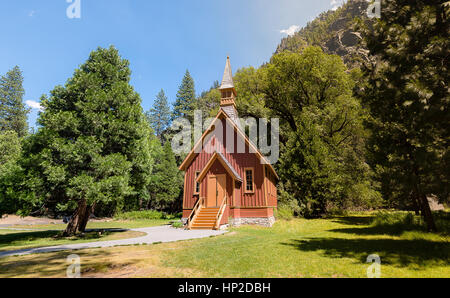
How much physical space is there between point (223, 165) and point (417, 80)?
12555 mm

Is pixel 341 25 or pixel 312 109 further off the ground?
pixel 341 25

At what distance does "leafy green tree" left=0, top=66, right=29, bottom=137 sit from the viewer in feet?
149

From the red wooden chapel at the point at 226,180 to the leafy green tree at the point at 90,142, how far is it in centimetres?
482

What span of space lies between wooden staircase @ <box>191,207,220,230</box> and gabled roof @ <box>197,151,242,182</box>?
2.59 metres

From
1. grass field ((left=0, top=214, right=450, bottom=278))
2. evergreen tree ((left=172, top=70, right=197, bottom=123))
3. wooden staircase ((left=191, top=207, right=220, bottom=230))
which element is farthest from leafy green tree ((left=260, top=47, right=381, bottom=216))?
evergreen tree ((left=172, top=70, right=197, bottom=123))

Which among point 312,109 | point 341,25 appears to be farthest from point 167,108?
point 341,25

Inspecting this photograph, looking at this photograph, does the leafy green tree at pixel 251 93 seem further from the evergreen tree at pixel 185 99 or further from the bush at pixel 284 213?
the evergreen tree at pixel 185 99

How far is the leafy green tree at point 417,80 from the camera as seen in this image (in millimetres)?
6227

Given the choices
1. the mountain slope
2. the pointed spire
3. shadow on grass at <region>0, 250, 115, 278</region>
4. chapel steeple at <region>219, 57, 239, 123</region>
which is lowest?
shadow on grass at <region>0, 250, 115, 278</region>

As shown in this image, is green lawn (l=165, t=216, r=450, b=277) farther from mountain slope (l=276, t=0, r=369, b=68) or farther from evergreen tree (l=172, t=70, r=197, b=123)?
mountain slope (l=276, t=0, r=369, b=68)

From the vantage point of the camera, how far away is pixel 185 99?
52.8m

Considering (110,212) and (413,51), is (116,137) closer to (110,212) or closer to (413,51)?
(413,51)

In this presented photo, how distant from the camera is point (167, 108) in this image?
203 feet
